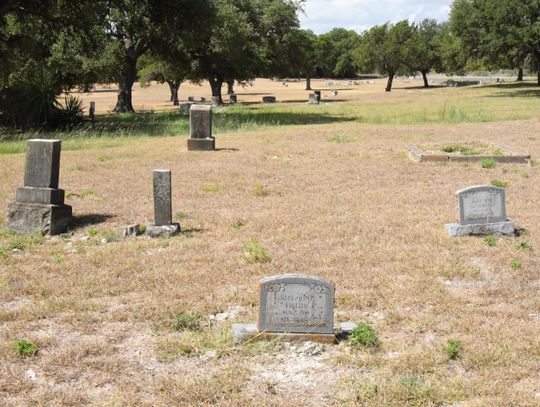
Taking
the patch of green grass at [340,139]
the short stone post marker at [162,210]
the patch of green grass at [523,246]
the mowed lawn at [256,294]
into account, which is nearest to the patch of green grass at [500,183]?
the mowed lawn at [256,294]

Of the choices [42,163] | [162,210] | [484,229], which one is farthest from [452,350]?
[42,163]

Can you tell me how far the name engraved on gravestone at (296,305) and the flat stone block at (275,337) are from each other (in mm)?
39

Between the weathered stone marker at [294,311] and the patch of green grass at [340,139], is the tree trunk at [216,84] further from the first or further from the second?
the weathered stone marker at [294,311]

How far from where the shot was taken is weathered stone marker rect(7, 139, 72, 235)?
8.70 metres

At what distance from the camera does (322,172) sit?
44.5 feet

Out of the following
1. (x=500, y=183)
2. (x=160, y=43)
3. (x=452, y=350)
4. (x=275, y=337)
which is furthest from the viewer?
(x=160, y=43)

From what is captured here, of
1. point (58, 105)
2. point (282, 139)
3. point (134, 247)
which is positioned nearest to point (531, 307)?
point (134, 247)

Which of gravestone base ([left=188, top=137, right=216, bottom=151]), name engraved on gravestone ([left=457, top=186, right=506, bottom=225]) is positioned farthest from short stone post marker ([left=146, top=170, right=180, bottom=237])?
gravestone base ([left=188, top=137, right=216, bottom=151])

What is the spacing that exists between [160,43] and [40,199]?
26061 millimetres

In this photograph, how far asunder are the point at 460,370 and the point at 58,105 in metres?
22.3

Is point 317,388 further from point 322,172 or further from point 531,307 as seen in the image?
point 322,172

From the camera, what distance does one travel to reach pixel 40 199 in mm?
8836

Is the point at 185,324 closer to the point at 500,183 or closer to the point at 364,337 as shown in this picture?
the point at 364,337

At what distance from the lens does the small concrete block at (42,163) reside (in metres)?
8.92
